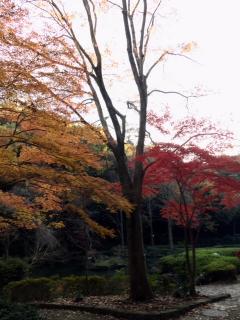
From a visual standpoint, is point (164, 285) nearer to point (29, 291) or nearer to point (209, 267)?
point (29, 291)

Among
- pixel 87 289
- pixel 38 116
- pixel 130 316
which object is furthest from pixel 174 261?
pixel 38 116

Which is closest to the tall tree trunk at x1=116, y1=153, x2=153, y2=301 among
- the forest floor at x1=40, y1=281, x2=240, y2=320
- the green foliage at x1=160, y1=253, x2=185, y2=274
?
the forest floor at x1=40, y1=281, x2=240, y2=320

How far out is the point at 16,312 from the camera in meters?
6.63

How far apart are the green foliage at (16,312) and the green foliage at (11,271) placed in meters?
5.81

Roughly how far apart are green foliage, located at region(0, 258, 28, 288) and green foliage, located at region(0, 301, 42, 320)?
581 cm

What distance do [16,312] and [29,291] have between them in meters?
4.15

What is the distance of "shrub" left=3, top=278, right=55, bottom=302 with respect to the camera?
10.5 m

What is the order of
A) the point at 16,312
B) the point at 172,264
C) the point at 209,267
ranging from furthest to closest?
1. the point at 172,264
2. the point at 209,267
3. the point at 16,312

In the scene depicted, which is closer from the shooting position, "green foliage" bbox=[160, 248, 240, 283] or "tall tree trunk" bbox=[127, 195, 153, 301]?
"tall tree trunk" bbox=[127, 195, 153, 301]

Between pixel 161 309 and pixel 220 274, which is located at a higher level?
pixel 220 274

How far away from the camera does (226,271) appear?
14.4 meters

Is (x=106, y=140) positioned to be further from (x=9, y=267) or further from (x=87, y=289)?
(x=9, y=267)

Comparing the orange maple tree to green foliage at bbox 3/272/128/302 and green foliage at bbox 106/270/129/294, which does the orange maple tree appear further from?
green foliage at bbox 106/270/129/294

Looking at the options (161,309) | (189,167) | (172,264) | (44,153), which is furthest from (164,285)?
(44,153)
